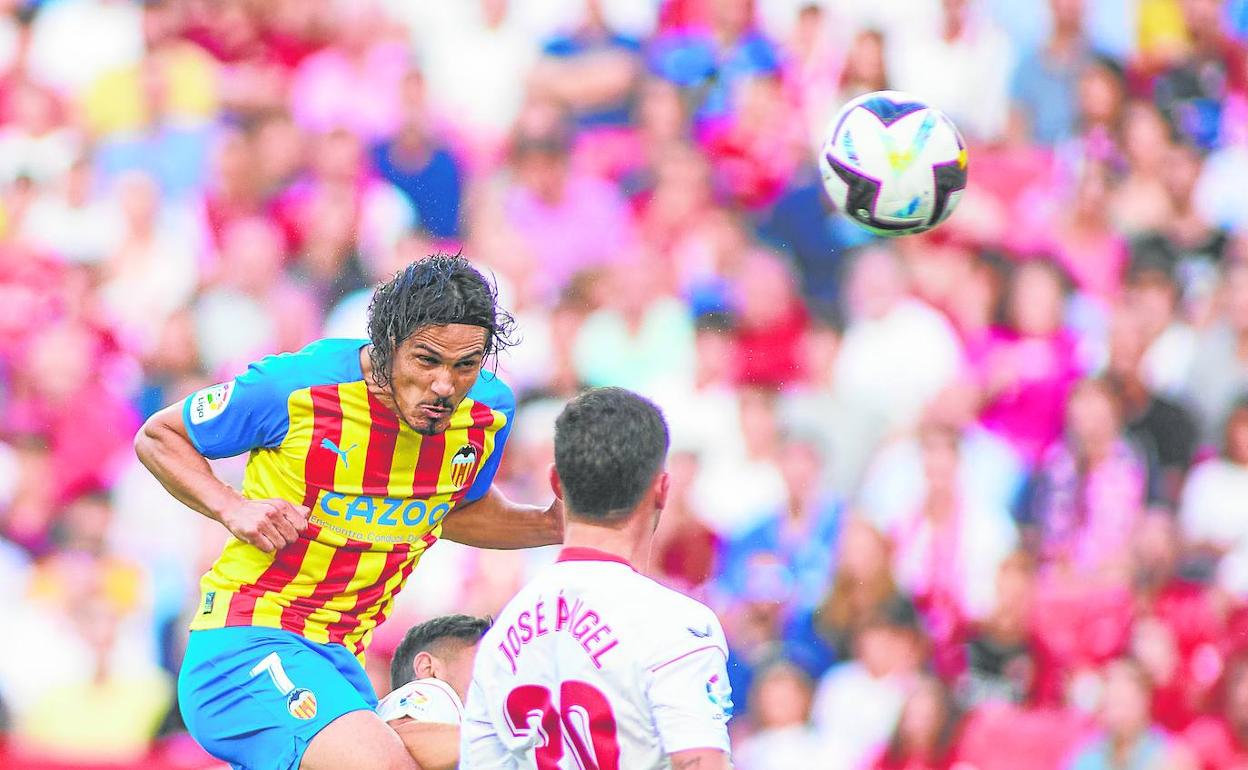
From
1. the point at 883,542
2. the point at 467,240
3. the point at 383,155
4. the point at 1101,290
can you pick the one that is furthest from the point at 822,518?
the point at 383,155

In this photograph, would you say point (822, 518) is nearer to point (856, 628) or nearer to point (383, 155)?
point (856, 628)

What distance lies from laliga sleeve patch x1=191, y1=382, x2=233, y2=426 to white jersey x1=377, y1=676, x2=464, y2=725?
0.99 meters

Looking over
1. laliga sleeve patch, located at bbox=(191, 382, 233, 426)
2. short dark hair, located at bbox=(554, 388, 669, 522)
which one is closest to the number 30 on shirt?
short dark hair, located at bbox=(554, 388, 669, 522)

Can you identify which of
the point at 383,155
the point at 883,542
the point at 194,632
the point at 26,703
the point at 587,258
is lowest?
the point at 26,703

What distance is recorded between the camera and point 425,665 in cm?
507

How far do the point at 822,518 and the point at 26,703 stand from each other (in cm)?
451

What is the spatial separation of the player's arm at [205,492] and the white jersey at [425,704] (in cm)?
58

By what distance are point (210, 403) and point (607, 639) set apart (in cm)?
169

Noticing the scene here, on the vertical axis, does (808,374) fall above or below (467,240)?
below

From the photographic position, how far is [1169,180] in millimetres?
9750

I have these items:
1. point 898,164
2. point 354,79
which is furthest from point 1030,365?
point 354,79

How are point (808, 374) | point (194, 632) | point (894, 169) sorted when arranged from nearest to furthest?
point (194, 632)
point (894, 169)
point (808, 374)

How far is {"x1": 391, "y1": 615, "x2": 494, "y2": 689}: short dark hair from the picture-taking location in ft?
16.8

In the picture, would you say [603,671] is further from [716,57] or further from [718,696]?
[716,57]
